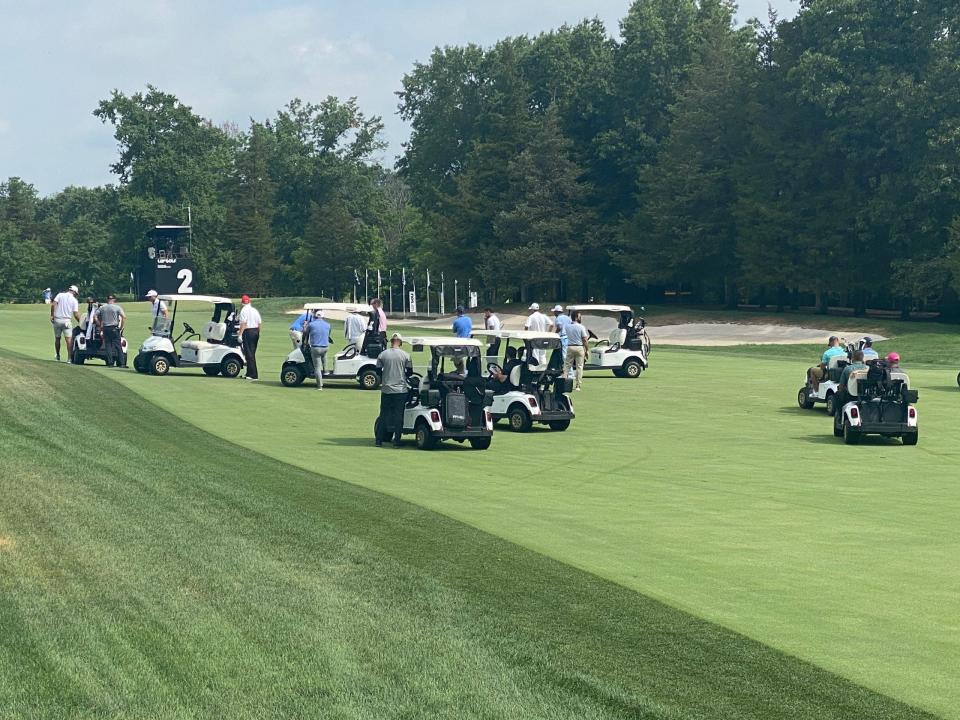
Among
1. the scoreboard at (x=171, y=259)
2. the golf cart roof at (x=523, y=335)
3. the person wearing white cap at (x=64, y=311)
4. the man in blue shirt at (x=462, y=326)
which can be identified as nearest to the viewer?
the golf cart roof at (x=523, y=335)

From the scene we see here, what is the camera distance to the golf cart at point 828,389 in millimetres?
27734

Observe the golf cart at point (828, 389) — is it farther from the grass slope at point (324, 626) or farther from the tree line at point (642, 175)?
the tree line at point (642, 175)

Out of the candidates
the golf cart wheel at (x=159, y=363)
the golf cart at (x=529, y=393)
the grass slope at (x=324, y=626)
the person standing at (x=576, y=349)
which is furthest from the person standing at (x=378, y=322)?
the grass slope at (x=324, y=626)

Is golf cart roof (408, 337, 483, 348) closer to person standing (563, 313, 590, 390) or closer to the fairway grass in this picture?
the fairway grass

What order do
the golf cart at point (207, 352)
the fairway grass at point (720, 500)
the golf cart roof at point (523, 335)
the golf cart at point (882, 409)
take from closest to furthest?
the fairway grass at point (720, 500) → the golf cart at point (882, 409) → the golf cart roof at point (523, 335) → the golf cart at point (207, 352)

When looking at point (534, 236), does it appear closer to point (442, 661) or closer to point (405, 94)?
point (405, 94)

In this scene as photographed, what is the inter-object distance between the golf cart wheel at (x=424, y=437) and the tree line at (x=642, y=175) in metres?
43.4

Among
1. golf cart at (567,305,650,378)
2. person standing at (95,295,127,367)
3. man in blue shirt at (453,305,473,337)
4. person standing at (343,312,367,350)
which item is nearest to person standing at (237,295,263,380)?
person standing at (343,312,367,350)

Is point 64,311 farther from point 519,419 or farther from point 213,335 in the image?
point 519,419

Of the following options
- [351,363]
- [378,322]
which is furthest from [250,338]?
[378,322]

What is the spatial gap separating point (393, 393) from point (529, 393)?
372 centimetres

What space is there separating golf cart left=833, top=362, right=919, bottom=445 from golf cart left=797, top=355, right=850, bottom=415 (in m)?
4.31

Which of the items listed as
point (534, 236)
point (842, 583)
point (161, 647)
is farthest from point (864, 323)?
point (161, 647)

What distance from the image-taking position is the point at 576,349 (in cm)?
3266
